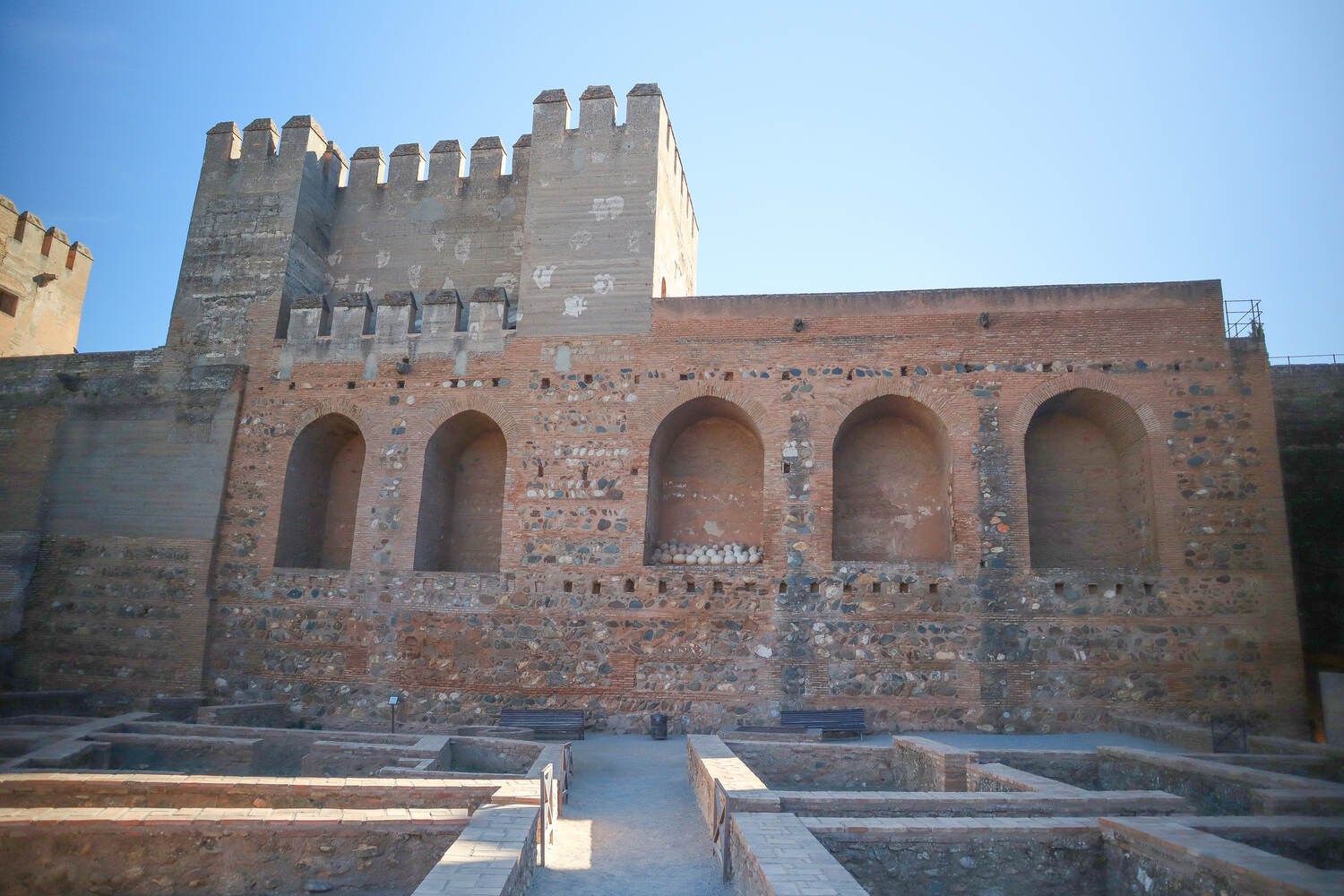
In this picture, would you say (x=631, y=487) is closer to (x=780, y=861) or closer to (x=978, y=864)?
(x=978, y=864)

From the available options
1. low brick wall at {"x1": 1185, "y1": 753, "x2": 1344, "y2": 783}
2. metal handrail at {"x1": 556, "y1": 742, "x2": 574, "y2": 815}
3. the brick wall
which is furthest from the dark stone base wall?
the brick wall

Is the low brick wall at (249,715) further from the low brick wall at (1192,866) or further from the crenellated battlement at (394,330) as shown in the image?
the low brick wall at (1192,866)

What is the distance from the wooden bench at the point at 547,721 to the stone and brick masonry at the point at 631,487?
26.2 inches

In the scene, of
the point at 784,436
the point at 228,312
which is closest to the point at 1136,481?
the point at 784,436

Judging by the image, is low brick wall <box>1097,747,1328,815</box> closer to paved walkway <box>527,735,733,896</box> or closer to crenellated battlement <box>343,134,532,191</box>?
paved walkway <box>527,735,733,896</box>

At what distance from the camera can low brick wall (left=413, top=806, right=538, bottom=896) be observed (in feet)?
13.5

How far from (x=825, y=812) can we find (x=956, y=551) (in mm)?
6288

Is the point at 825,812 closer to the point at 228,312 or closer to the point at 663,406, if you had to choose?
the point at 663,406

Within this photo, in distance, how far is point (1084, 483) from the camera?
12.7m

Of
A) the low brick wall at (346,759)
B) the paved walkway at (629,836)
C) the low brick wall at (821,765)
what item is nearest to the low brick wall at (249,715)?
the low brick wall at (346,759)

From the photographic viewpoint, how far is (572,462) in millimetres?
12602

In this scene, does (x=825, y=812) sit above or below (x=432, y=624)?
below

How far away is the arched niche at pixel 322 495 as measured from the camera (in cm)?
1360

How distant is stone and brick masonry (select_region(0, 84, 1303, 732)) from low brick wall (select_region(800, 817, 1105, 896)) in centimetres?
558
